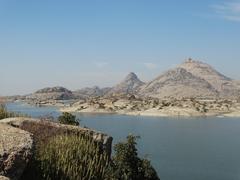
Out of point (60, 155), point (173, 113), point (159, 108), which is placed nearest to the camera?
point (60, 155)

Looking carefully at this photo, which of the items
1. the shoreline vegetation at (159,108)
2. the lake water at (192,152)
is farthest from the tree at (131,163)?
the shoreline vegetation at (159,108)

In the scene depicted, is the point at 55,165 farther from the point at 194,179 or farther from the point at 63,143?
the point at 194,179

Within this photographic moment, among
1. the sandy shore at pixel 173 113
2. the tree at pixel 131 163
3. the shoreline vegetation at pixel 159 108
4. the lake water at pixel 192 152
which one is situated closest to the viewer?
the tree at pixel 131 163

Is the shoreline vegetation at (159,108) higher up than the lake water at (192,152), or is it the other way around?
the shoreline vegetation at (159,108)

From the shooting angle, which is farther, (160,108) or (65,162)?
(160,108)

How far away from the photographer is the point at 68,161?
1427cm

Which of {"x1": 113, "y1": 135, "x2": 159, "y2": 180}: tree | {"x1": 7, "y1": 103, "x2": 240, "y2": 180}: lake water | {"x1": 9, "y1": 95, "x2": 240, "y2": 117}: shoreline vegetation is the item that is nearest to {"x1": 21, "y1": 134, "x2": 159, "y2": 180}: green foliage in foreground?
{"x1": 113, "y1": 135, "x2": 159, "y2": 180}: tree

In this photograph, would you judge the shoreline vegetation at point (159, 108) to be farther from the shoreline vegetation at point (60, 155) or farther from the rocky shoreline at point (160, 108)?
the shoreline vegetation at point (60, 155)

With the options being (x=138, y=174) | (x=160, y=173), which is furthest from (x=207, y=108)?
(x=138, y=174)

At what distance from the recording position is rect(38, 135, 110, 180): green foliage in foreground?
44.4 feet

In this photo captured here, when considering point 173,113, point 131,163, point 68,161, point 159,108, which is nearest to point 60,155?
point 68,161

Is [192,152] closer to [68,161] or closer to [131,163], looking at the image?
[131,163]

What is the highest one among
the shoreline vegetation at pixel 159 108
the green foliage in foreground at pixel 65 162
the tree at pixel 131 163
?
the shoreline vegetation at pixel 159 108

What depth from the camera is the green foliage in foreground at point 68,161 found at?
13523 mm
